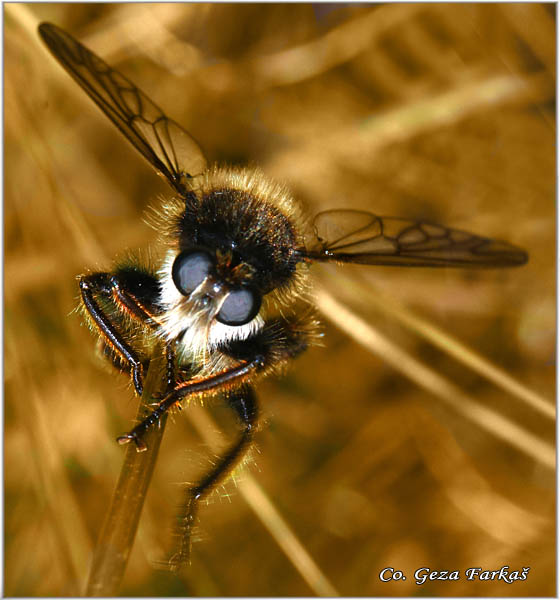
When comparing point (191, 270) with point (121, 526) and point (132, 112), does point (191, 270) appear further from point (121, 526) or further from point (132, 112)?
point (132, 112)

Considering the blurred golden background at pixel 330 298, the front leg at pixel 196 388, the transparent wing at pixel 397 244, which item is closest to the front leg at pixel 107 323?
the front leg at pixel 196 388

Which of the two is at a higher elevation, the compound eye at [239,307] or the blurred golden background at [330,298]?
the blurred golden background at [330,298]

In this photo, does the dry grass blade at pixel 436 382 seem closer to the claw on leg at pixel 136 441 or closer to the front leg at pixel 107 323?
the front leg at pixel 107 323

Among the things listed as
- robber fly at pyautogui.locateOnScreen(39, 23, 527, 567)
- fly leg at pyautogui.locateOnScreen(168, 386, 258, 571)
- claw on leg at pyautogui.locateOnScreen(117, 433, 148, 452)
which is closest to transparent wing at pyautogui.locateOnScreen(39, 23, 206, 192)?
robber fly at pyautogui.locateOnScreen(39, 23, 527, 567)

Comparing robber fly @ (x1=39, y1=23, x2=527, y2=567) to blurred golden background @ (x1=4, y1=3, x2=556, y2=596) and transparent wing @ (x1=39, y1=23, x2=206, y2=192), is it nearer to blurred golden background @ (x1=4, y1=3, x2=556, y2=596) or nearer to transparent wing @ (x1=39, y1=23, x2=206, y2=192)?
transparent wing @ (x1=39, y1=23, x2=206, y2=192)

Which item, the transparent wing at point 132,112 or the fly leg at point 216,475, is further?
the transparent wing at point 132,112

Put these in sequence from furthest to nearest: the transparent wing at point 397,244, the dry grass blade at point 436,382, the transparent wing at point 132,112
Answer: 1. the dry grass blade at point 436,382
2. the transparent wing at point 132,112
3. the transparent wing at point 397,244
